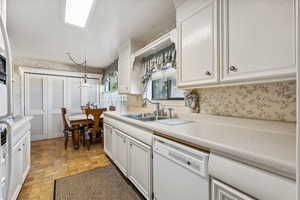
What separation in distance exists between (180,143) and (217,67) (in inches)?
26.6

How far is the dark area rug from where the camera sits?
157 centimetres

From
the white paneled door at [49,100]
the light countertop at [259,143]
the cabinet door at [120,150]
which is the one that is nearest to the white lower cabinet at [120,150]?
the cabinet door at [120,150]

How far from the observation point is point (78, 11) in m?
1.72

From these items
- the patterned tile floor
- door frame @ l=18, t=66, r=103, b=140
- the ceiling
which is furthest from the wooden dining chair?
door frame @ l=18, t=66, r=103, b=140

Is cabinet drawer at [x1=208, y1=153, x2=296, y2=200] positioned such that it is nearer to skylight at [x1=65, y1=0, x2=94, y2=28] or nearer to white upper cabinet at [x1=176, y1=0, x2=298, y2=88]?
white upper cabinet at [x1=176, y1=0, x2=298, y2=88]

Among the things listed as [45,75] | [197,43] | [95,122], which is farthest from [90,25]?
[45,75]

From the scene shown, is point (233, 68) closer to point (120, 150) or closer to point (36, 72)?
point (120, 150)

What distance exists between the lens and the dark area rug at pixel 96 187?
157 cm

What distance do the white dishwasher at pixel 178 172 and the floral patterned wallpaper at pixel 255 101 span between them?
68cm

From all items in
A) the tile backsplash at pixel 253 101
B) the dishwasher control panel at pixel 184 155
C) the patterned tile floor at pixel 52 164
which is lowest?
the patterned tile floor at pixel 52 164

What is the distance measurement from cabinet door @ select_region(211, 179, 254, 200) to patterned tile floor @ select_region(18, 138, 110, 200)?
1.79 m

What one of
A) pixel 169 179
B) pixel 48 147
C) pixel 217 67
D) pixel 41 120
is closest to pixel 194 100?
pixel 217 67

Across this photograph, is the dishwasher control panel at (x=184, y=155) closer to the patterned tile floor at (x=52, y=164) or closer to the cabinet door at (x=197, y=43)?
the cabinet door at (x=197, y=43)

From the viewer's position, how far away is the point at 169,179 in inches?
43.7
